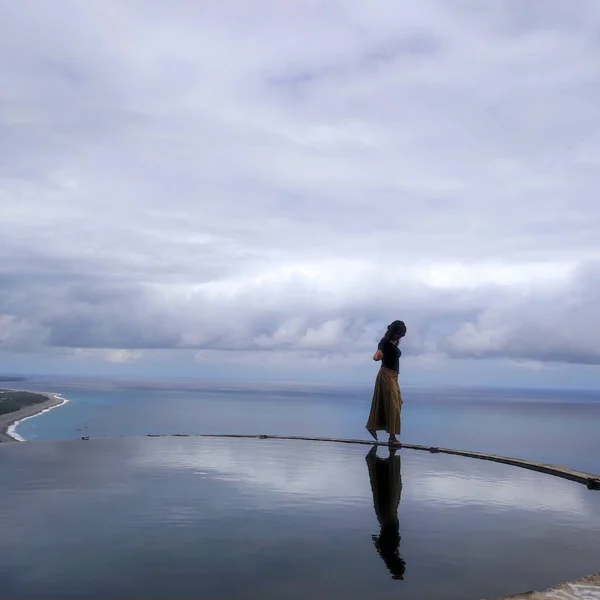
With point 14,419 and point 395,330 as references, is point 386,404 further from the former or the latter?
point 14,419

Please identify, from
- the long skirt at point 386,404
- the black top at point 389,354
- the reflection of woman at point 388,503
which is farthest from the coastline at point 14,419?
the reflection of woman at point 388,503

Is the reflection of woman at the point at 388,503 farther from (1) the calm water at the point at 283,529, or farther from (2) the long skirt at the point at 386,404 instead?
(2) the long skirt at the point at 386,404

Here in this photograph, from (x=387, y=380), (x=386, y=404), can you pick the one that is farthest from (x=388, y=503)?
(x=387, y=380)

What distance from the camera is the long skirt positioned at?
14906mm

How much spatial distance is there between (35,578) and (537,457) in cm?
6669

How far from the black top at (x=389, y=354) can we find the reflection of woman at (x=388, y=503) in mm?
2206

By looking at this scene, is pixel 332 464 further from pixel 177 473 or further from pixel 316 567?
pixel 316 567

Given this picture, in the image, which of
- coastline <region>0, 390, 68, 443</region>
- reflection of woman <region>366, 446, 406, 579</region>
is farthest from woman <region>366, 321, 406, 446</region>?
coastline <region>0, 390, 68, 443</region>

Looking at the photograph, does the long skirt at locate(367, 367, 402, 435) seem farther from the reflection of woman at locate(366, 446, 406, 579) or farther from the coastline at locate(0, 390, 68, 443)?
the coastline at locate(0, 390, 68, 443)

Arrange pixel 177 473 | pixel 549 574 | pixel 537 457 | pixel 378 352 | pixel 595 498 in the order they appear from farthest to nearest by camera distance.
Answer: pixel 537 457 → pixel 378 352 → pixel 177 473 → pixel 595 498 → pixel 549 574

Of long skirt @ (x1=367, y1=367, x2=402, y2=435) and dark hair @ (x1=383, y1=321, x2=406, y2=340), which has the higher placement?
dark hair @ (x1=383, y1=321, x2=406, y2=340)

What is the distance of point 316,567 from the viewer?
22.4 ft

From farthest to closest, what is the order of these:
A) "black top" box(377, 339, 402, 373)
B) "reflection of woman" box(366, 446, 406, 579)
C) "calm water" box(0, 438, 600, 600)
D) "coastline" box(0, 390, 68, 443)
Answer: "coastline" box(0, 390, 68, 443)
"black top" box(377, 339, 402, 373)
"reflection of woman" box(366, 446, 406, 579)
"calm water" box(0, 438, 600, 600)

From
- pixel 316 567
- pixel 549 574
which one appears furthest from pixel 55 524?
pixel 549 574
